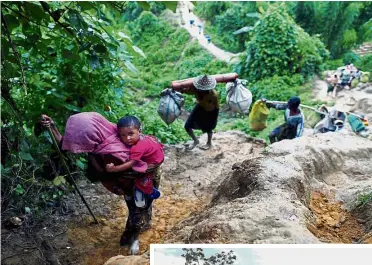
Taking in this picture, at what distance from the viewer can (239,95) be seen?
2.74 metres

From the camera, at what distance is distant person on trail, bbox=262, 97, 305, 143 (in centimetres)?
284

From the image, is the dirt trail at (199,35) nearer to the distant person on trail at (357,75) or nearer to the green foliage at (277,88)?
the green foliage at (277,88)

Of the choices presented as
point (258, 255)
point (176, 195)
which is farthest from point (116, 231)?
point (258, 255)

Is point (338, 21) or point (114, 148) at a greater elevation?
point (338, 21)

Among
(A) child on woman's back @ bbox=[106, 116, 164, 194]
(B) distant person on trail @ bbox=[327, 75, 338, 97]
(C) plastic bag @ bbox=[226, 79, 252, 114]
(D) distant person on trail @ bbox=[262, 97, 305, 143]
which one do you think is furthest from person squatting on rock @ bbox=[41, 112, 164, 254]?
(B) distant person on trail @ bbox=[327, 75, 338, 97]

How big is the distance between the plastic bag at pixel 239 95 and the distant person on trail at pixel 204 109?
0.12 m

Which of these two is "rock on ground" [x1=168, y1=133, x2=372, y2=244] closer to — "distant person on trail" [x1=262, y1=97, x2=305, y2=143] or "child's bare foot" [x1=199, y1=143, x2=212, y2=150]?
"distant person on trail" [x1=262, y1=97, x2=305, y2=143]

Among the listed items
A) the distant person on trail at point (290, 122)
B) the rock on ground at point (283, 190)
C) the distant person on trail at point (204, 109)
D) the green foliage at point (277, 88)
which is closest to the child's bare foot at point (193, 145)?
the distant person on trail at point (204, 109)

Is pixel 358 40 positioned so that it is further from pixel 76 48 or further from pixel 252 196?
pixel 76 48

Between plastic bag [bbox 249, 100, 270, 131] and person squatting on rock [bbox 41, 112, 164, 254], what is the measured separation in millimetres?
958

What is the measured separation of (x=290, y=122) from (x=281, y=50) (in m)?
0.47

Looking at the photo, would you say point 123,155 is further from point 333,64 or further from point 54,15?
point 333,64

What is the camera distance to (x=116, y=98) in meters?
2.77

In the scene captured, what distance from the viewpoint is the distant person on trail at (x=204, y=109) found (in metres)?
2.83
